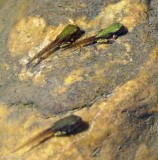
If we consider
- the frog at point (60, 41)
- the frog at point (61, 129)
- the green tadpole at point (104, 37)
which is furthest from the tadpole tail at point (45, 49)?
the frog at point (61, 129)

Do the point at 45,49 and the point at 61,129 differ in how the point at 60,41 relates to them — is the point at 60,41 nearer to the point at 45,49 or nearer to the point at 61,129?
the point at 45,49

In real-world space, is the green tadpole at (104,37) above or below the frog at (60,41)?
below

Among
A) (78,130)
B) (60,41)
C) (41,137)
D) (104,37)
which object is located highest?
(60,41)

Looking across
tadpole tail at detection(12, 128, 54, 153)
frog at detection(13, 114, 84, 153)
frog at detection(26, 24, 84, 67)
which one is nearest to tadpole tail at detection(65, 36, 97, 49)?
frog at detection(26, 24, 84, 67)

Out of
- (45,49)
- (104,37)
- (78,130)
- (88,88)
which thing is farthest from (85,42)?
(78,130)

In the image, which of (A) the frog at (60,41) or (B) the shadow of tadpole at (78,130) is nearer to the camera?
(B) the shadow of tadpole at (78,130)

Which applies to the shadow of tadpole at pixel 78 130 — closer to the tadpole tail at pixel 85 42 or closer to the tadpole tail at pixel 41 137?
the tadpole tail at pixel 41 137

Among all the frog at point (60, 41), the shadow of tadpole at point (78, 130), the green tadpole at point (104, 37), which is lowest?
the shadow of tadpole at point (78, 130)
